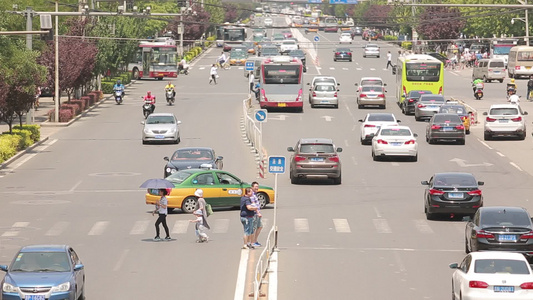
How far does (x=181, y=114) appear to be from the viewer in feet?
224

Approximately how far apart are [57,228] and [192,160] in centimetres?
1038

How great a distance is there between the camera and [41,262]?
21297mm

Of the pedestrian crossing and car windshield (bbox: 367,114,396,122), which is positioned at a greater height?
car windshield (bbox: 367,114,396,122)

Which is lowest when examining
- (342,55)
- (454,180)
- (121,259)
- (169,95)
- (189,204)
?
(342,55)

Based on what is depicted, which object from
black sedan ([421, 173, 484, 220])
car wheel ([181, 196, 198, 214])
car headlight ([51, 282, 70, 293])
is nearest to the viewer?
car headlight ([51, 282, 70, 293])

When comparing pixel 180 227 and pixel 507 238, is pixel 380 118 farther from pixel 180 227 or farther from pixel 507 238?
pixel 507 238

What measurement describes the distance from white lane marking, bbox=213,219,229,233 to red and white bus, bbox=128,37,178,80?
63649 mm

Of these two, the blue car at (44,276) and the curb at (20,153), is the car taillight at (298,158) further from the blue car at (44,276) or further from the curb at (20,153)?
the blue car at (44,276)

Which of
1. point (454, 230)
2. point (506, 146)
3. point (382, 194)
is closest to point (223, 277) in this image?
point (454, 230)

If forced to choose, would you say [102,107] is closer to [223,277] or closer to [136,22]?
[136,22]

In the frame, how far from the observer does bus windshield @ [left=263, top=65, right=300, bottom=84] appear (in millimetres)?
68562

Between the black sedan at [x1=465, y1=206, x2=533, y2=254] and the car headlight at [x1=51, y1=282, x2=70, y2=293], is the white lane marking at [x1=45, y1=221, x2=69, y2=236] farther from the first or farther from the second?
the black sedan at [x1=465, y1=206, x2=533, y2=254]

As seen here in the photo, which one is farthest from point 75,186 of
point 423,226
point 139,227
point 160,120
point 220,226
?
point 423,226

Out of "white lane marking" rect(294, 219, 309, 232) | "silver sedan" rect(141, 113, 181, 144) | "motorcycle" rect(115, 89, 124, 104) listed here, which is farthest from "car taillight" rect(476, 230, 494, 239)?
"motorcycle" rect(115, 89, 124, 104)
